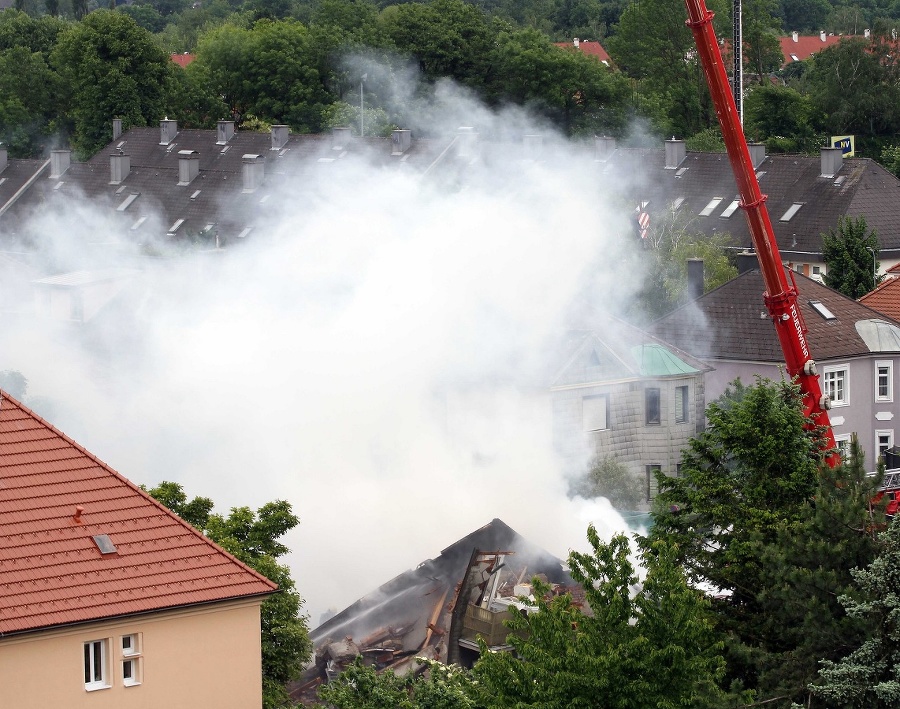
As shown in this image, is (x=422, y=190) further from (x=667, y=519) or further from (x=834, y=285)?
(x=667, y=519)

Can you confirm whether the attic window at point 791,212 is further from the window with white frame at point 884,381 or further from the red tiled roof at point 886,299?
the window with white frame at point 884,381

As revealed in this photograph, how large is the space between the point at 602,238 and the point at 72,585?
31536mm

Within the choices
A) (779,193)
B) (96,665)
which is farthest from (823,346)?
(96,665)

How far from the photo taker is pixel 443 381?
42875 millimetres

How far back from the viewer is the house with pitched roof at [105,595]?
72.1 ft

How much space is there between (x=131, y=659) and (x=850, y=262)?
42.2 m

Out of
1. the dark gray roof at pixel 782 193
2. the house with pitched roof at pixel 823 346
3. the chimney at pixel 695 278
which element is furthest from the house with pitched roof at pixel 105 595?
the dark gray roof at pixel 782 193

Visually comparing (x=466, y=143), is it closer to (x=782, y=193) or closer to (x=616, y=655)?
(x=782, y=193)

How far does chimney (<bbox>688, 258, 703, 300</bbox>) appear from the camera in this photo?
54688 millimetres

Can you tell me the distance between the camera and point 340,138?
77188 millimetres

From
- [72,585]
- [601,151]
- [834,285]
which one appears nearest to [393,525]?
[72,585]

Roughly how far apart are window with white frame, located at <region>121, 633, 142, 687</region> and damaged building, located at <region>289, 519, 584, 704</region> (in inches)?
343

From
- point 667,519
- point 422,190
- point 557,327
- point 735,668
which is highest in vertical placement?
point 422,190

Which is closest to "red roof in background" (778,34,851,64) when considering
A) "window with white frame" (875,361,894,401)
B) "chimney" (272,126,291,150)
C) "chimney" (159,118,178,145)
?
"chimney" (159,118,178,145)
